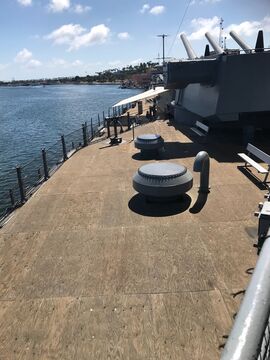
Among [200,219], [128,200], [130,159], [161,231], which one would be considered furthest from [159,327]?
[130,159]

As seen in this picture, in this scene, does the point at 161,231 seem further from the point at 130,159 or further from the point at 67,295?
the point at 130,159

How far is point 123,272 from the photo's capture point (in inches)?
249

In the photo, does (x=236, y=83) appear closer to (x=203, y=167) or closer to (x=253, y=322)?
(x=203, y=167)

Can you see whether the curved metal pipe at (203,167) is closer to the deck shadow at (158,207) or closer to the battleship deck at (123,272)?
the battleship deck at (123,272)

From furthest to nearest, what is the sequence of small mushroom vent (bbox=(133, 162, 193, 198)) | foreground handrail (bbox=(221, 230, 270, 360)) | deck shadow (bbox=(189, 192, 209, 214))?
deck shadow (bbox=(189, 192, 209, 214)) < small mushroom vent (bbox=(133, 162, 193, 198)) < foreground handrail (bbox=(221, 230, 270, 360))

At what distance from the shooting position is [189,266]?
637 centimetres

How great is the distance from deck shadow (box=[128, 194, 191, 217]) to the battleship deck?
3 cm

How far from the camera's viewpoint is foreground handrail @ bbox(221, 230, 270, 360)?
1261mm

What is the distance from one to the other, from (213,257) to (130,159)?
8188mm

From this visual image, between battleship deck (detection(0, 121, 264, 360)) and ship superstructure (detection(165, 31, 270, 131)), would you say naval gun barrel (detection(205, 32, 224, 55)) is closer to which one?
ship superstructure (detection(165, 31, 270, 131))

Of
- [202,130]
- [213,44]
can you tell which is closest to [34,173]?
[202,130]

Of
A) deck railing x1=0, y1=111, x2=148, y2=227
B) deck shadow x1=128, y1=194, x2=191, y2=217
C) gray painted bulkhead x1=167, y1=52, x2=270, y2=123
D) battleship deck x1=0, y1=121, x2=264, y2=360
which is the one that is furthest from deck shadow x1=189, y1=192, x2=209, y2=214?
gray painted bulkhead x1=167, y1=52, x2=270, y2=123

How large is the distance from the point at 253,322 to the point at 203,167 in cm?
844

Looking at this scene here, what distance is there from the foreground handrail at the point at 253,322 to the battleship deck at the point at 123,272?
3.28 metres
